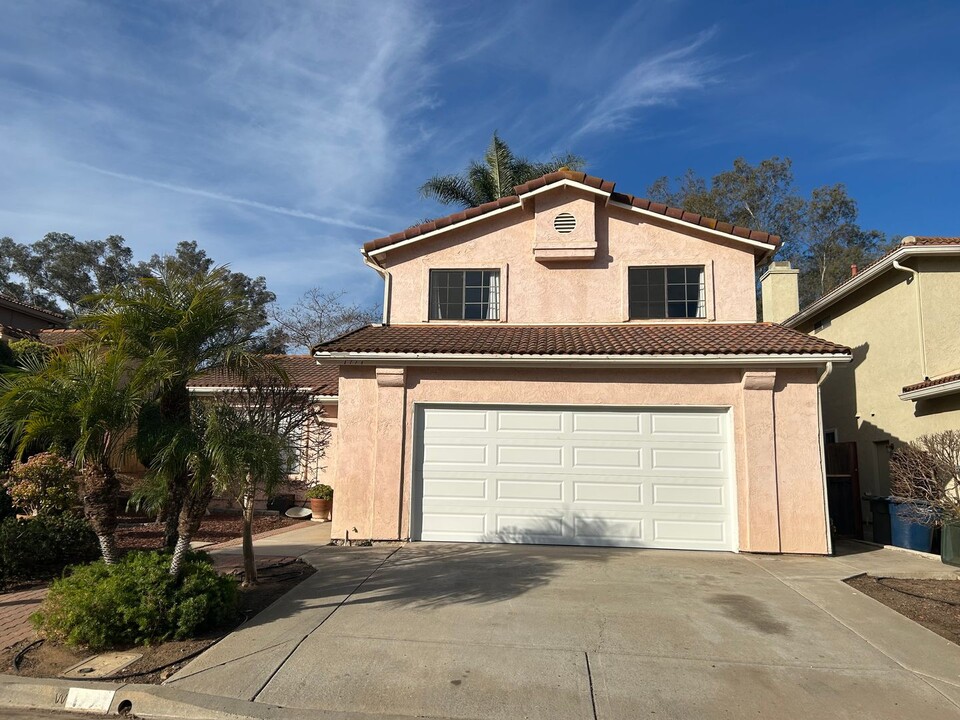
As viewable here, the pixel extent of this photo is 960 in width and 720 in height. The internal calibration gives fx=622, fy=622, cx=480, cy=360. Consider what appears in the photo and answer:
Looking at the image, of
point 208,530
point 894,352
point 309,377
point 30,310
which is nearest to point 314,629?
point 208,530

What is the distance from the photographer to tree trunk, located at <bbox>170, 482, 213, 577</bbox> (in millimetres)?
5938

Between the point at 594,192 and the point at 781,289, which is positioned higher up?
the point at 594,192

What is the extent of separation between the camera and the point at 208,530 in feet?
38.9

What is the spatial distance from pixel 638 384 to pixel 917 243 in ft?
20.3

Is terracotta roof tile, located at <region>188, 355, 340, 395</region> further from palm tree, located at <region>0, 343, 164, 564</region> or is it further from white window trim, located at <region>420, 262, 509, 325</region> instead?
palm tree, located at <region>0, 343, 164, 564</region>

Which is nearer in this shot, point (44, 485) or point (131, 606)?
point (131, 606)

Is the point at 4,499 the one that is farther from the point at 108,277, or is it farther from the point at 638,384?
the point at 108,277

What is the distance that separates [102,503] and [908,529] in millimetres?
11372

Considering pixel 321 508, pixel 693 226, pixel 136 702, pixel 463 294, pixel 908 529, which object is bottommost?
pixel 136 702

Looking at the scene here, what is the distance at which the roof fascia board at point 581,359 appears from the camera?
9.36 meters

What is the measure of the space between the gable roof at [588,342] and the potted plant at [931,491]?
6.04 feet

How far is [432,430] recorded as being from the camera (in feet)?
33.1

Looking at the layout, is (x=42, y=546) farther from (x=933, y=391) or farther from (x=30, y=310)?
(x=30, y=310)

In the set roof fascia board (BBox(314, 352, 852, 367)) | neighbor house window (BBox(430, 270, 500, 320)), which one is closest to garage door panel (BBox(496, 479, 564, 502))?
roof fascia board (BBox(314, 352, 852, 367))
